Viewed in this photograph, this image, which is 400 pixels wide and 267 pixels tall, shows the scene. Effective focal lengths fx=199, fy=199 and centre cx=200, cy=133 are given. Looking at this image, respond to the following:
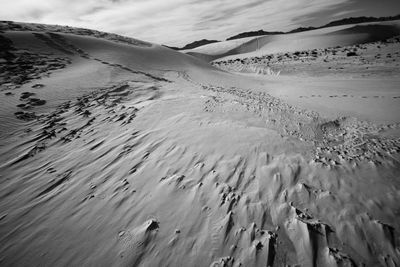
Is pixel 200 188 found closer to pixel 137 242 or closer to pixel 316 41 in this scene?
pixel 137 242

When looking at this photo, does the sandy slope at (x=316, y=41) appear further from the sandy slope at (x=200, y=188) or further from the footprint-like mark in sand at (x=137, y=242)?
the footprint-like mark in sand at (x=137, y=242)

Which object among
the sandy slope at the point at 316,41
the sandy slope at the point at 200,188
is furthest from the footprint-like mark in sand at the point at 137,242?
the sandy slope at the point at 316,41

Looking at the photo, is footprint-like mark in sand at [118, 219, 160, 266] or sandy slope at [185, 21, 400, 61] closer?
footprint-like mark in sand at [118, 219, 160, 266]

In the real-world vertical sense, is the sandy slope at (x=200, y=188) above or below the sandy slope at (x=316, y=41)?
below

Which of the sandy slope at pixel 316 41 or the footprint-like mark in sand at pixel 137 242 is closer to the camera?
the footprint-like mark in sand at pixel 137 242

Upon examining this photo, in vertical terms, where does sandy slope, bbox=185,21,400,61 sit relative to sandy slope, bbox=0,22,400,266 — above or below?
above

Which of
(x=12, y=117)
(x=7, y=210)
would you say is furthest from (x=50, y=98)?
(x=7, y=210)

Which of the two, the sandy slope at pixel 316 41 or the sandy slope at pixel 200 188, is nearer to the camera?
the sandy slope at pixel 200 188

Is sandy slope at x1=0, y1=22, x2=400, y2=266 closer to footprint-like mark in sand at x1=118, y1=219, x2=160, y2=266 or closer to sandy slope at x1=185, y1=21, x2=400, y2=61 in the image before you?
footprint-like mark in sand at x1=118, y1=219, x2=160, y2=266

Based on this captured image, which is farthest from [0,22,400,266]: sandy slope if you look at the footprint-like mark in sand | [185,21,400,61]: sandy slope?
[185,21,400,61]: sandy slope
